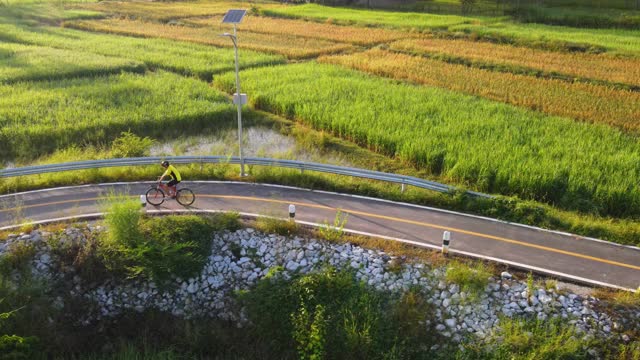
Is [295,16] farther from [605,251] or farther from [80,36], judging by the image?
[605,251]

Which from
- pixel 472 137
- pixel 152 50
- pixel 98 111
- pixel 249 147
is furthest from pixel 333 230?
pixel 152 50

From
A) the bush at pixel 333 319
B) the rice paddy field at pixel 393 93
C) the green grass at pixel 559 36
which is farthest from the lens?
the green grass at pixel 559 36

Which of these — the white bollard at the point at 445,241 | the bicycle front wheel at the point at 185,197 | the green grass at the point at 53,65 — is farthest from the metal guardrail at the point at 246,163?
the green grass at the point at 53,65

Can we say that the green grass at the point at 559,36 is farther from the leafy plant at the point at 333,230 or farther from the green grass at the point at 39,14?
the green grass at the point at 39,14

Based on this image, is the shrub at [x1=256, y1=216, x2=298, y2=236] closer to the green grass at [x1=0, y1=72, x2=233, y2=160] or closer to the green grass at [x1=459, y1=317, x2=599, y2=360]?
the green grass at [x1=459, y1=317, x2=599, y2=360]

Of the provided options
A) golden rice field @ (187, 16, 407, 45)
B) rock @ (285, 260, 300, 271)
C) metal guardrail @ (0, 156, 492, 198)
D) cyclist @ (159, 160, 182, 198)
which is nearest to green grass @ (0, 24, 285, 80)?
golden rice field @ (187, 16, 407, 45)
